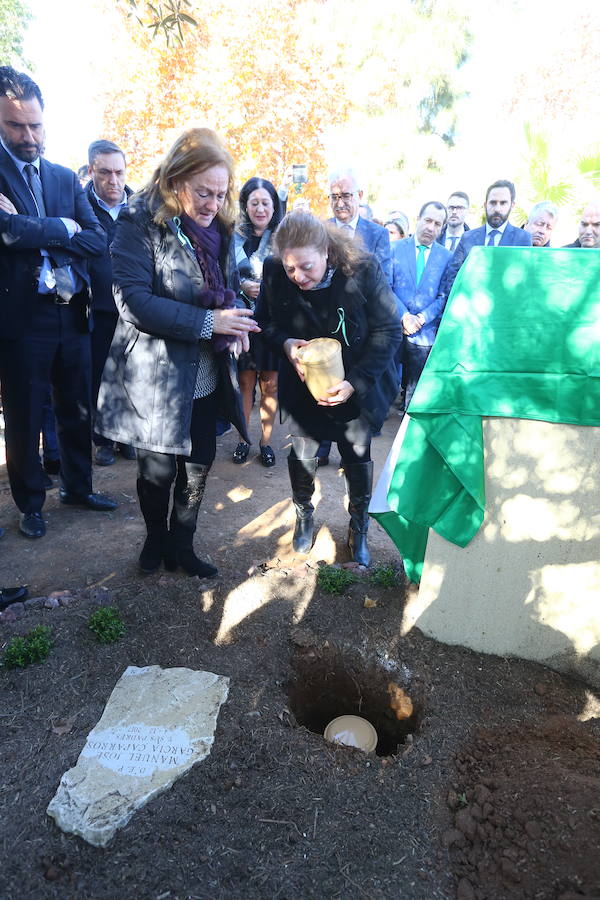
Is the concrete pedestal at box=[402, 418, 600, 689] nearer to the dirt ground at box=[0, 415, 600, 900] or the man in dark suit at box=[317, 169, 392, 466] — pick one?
the dirt ground at box=[0, 415, 600, 900]

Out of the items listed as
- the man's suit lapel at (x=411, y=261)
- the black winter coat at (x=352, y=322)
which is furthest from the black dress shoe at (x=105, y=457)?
the man's suit lapel at (x=411, y=261)

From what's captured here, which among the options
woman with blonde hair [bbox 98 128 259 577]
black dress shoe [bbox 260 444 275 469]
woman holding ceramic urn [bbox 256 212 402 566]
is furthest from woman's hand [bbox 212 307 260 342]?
black dress shoe [bbox 260 444 275 469]

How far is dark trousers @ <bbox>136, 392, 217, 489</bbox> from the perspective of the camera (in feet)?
9.48

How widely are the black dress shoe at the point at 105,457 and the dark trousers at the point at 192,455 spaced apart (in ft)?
7.32

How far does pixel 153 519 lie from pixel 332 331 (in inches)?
56.5

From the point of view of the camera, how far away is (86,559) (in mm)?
3578

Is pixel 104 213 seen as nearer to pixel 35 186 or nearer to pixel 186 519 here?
pixel 35 186

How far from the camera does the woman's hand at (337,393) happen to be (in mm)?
2936

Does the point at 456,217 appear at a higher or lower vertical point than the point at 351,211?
higher

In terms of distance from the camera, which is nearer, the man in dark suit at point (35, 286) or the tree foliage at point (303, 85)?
the man in dark suit at point (35, 286)

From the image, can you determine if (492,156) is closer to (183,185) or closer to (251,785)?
(183,185)

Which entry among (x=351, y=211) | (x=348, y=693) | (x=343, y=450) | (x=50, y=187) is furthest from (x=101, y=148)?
(x=348, y=693)

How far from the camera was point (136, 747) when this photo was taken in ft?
7.24

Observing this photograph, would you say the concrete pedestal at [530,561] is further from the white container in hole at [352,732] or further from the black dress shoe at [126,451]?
the black dress shoe at [126,451]
